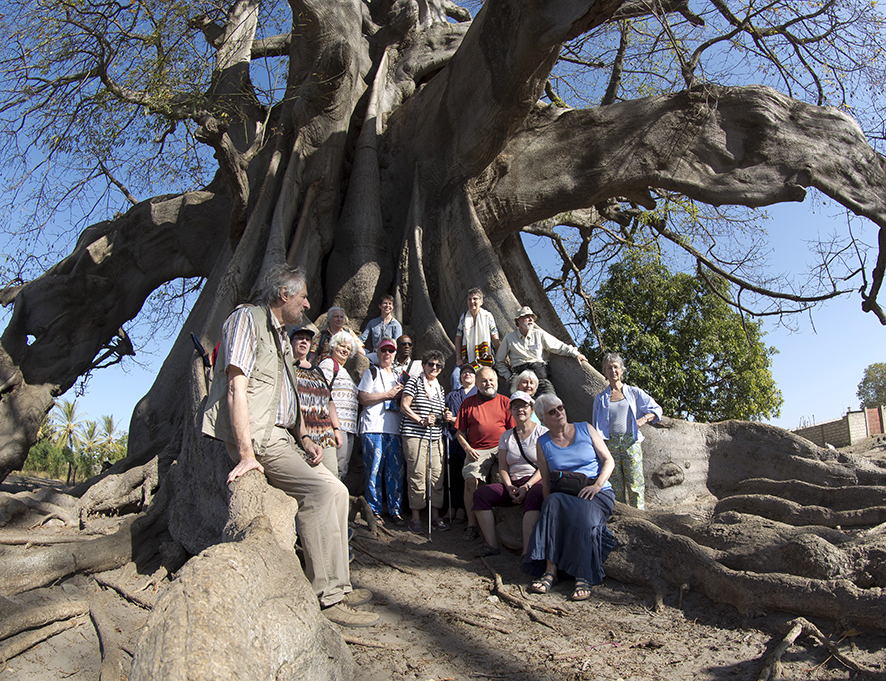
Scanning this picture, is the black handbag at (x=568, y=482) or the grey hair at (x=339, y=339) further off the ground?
the grey hair at (x=339, y=339)

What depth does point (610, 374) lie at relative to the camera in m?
5.82

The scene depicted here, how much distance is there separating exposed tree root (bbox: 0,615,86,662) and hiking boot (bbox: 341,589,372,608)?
1.63m

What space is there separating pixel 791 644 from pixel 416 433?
3427mm

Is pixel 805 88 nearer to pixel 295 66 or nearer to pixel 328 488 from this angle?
pixel 295 66

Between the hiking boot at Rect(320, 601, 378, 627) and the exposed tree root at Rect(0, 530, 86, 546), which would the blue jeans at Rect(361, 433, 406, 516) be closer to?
the hiking boot at Rect(320, 601, 378, 627)

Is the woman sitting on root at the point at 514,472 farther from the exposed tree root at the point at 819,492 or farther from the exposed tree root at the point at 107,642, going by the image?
the exposed tree root at the point at 107,642

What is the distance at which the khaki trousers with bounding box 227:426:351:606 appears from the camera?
129 inches

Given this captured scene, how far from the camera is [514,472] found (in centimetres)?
527

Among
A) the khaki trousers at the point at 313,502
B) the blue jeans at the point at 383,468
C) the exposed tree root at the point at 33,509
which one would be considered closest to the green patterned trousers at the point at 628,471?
the blue jeans at the point at 383,468

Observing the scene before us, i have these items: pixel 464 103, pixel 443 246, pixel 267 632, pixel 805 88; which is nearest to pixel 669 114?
pixel 805 88

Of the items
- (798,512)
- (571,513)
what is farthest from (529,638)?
(798,512)

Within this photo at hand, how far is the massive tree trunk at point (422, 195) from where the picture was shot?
6539 millimetres

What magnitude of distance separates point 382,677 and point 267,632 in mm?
1366

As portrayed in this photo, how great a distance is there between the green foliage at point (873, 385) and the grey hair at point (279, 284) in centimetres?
5552
